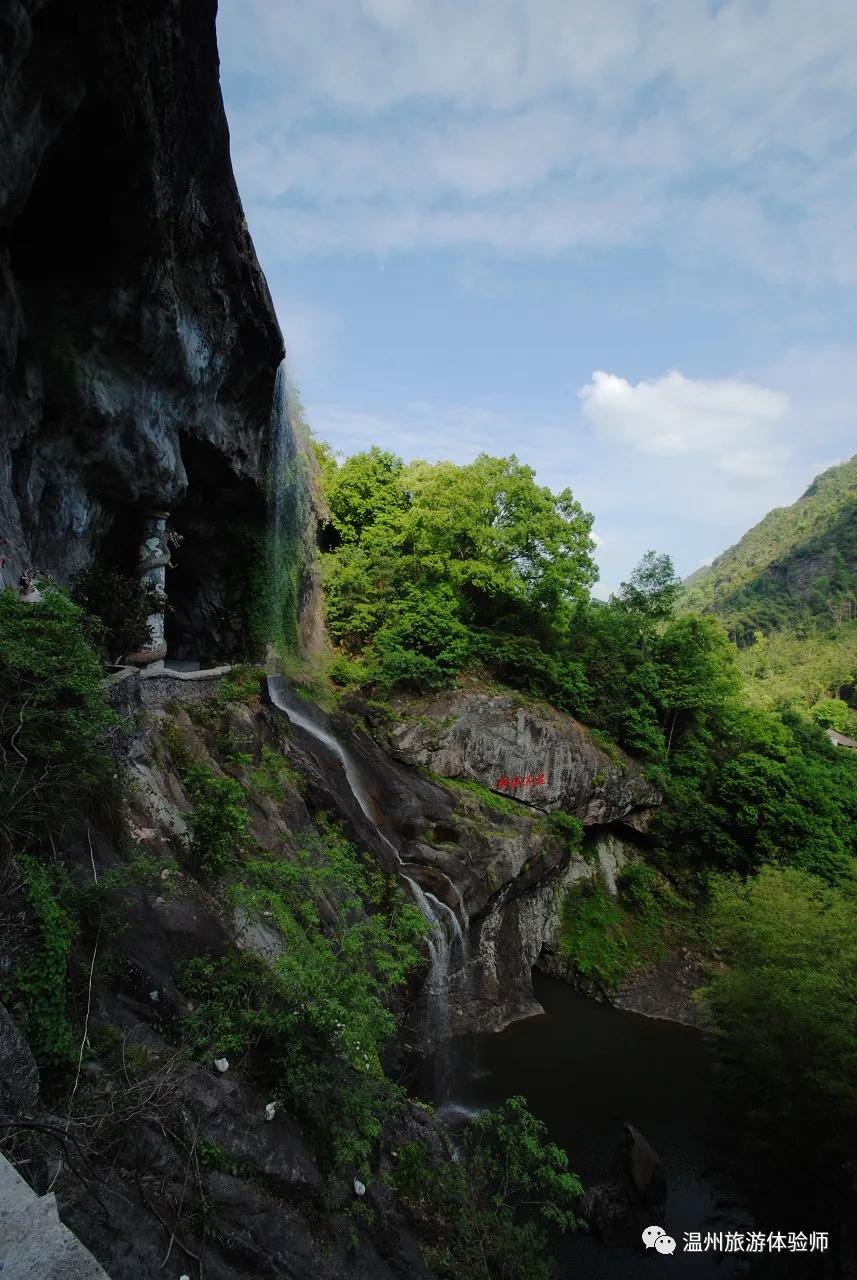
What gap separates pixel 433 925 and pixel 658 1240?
5.92 meters

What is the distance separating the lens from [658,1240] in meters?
9.92

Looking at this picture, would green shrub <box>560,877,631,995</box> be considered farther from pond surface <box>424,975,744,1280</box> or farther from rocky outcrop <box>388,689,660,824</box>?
rocky outcrop <box>388,689,660,824</box>

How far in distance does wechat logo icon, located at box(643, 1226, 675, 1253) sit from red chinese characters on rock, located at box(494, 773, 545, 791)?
9.85m

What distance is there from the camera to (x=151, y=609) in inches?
519

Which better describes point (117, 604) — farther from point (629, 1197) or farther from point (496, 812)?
point (629, 1197)

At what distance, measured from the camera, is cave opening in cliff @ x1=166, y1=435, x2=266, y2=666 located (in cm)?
1920

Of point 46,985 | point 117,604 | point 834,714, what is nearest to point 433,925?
point 117,604

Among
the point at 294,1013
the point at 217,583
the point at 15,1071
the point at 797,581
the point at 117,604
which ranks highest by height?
the point at 797,581

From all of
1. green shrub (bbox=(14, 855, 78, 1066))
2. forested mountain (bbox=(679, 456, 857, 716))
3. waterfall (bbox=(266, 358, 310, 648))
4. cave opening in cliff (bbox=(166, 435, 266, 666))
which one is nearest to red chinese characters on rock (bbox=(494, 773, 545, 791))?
waterfall (bbox=(266, 358, 310, 648))

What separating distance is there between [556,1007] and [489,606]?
12218 millimetres

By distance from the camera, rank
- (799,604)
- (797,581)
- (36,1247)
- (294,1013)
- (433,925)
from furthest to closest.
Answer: (797,581), (799,604), (433,925), (294,1013), (36,1247)

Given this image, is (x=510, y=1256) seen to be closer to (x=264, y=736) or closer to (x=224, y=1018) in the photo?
(x=224, y=1018)

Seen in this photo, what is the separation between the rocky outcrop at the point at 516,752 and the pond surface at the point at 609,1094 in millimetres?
5414

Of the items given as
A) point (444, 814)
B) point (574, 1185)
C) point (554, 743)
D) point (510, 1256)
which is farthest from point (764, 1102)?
point (554, 743)
